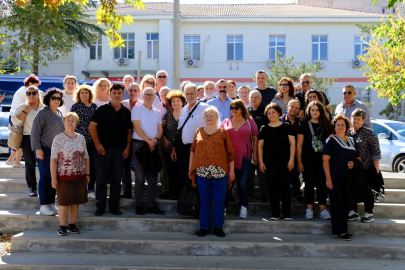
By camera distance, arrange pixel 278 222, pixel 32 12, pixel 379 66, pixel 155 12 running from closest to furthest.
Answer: pixel 278 222, pixel 32 12, pixel 379 66, pixel 155 12

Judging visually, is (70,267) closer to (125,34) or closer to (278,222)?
(278,222)

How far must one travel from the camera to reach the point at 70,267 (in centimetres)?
539

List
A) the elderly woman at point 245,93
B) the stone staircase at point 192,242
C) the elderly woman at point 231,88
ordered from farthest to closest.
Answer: the elderly woman at point 231,88 < the elderly woman at point 245,93 < the stone staircase at point 192,242

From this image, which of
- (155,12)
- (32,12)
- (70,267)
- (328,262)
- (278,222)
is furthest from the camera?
(155,12)

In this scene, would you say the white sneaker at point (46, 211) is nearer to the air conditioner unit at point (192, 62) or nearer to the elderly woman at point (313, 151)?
the elderly woman at point (313, 151)

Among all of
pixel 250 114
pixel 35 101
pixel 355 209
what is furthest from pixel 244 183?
pixel 35 101

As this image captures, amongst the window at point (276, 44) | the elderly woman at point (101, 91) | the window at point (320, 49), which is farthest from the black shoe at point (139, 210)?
the window at point (320, 49)

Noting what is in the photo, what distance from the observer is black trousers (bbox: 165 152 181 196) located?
729 cm

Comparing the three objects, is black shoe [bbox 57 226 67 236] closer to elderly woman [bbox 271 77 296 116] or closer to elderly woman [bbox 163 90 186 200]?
elderly woman [bbox 163 90 186 200]

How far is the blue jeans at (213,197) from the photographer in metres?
6.25

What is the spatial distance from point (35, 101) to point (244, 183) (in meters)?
3.85

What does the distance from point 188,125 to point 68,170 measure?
194 cm

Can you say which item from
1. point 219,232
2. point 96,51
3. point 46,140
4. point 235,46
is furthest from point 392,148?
point 96,51

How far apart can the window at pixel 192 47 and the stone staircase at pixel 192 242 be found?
913 inches
